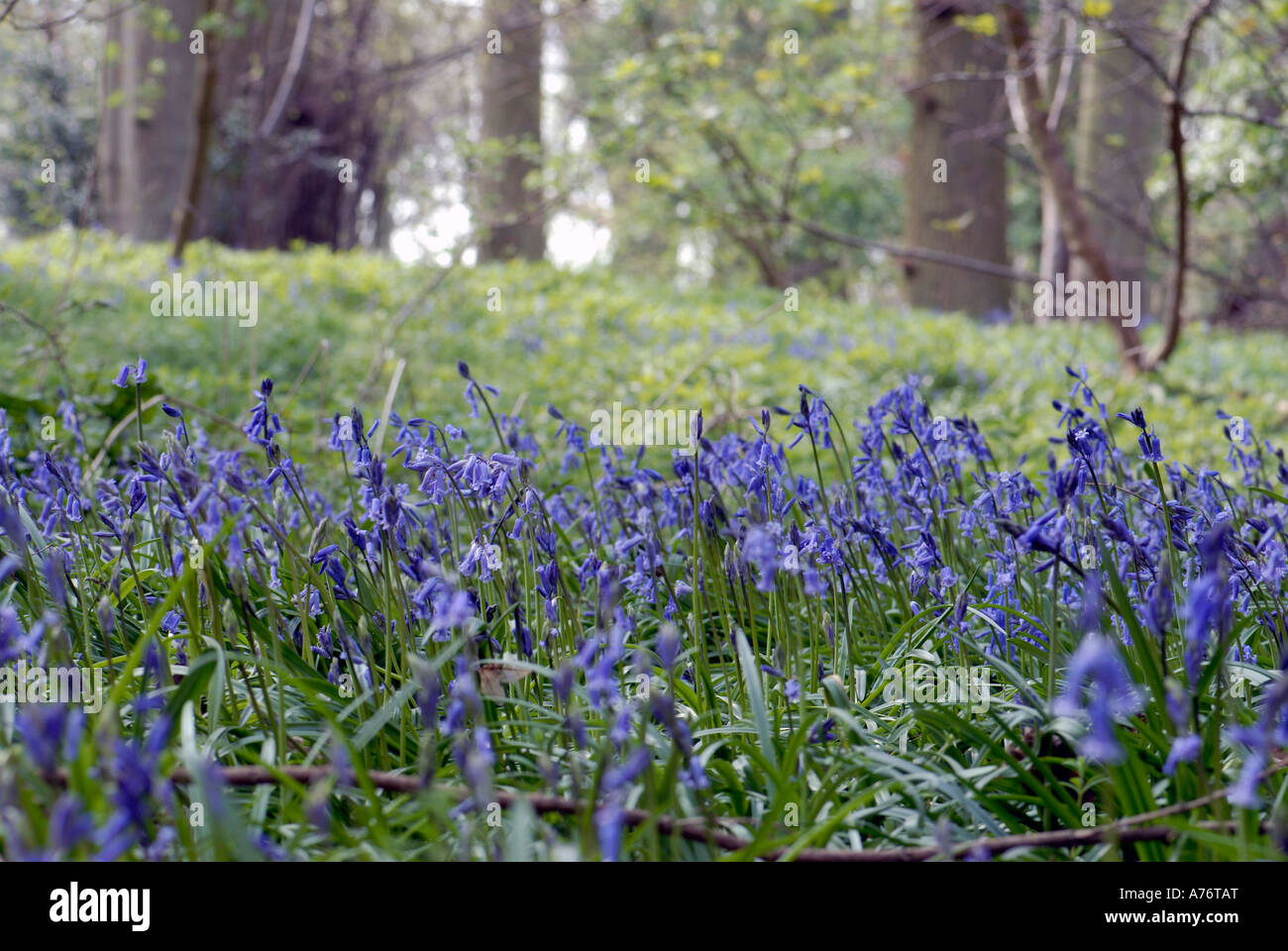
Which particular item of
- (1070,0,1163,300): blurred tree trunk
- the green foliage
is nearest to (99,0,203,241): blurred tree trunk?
the green foliage

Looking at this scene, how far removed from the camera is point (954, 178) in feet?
43.6

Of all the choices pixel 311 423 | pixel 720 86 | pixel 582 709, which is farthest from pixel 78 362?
pixel 720 86

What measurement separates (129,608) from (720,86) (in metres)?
9.77

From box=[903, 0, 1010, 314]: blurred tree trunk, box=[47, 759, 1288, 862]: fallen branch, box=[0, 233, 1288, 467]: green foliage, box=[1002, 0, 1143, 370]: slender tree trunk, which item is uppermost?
box=[903, 0, 1010, 314]: blurred tree trunk

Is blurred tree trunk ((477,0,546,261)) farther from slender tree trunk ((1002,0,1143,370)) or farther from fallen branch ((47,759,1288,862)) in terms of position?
fallen branch ((47,759,1288,862))

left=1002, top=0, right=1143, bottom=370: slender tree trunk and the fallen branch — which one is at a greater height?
left=1002, top=0, right=1143, bottom=370: slender tree trunk

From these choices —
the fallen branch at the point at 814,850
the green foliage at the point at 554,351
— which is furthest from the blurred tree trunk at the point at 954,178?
the fallen branch at the point at 814,850

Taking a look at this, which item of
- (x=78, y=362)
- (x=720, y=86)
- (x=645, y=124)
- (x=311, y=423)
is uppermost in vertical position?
(x=720, y=86)

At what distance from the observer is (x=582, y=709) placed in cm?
233

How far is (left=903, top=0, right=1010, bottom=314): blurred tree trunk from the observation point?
1303cm

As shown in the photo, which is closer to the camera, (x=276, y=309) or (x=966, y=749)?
(x=966, y=749)

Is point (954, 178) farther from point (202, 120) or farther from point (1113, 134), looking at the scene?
point (202, 120)
